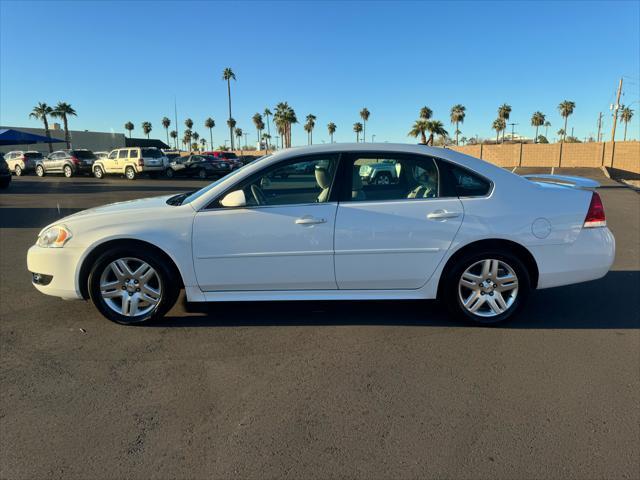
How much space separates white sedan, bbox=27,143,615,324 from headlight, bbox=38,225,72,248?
13 mm

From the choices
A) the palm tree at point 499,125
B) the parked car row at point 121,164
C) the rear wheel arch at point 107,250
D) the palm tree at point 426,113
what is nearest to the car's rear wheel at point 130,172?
the parked car row at point 121,164

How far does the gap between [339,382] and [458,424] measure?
83cm

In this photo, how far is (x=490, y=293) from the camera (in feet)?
13.1

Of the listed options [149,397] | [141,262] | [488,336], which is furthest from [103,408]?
[488,336]

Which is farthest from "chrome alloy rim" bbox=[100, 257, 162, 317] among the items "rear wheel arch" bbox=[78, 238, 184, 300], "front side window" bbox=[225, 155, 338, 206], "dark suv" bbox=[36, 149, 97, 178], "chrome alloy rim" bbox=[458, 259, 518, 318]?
"dark suv" bbox=[36, 149, 97, 178]

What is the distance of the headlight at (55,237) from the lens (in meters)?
3.92

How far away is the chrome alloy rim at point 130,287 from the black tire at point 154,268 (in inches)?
1.1

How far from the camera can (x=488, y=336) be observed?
387 cm

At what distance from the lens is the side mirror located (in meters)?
3.80

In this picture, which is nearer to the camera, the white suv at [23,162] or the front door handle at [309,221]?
the front door handle at [309,221]

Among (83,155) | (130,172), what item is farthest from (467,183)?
(83,155)

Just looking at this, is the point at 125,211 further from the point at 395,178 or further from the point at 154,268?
the point at 395,178

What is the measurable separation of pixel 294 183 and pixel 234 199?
0.56 metres

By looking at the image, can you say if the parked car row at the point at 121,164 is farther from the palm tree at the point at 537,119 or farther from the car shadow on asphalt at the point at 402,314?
the palm tree at the point at 537,119
